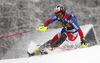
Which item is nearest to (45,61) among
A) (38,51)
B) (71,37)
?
(38,51)

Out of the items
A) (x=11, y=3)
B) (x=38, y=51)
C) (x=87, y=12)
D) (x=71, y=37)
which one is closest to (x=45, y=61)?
(x=38, y=51)

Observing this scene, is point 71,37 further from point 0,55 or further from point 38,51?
point 0,55

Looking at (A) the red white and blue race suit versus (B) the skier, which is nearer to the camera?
(B) the skier

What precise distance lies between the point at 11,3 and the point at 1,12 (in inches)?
35.9

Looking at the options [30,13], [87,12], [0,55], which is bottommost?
[0,55]

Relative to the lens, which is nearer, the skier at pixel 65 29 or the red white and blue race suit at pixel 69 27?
the skier at pixel 65 29

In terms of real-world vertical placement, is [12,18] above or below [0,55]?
above

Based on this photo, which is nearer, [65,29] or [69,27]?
[69,27]

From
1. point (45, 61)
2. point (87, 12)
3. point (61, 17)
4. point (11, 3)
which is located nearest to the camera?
point (45, 61)

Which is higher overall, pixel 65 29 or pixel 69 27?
pixel 69 27

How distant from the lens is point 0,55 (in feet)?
30.8

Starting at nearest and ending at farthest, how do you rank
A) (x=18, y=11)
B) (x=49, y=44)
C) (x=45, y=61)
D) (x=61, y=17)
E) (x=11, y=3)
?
(x=45, y=61) → (x=61, y=17) → (x=49, y=44) → (x=11, y=3) → (x=18, y=11)

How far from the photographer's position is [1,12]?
909cm

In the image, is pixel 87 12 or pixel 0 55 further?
pixel 87 12
